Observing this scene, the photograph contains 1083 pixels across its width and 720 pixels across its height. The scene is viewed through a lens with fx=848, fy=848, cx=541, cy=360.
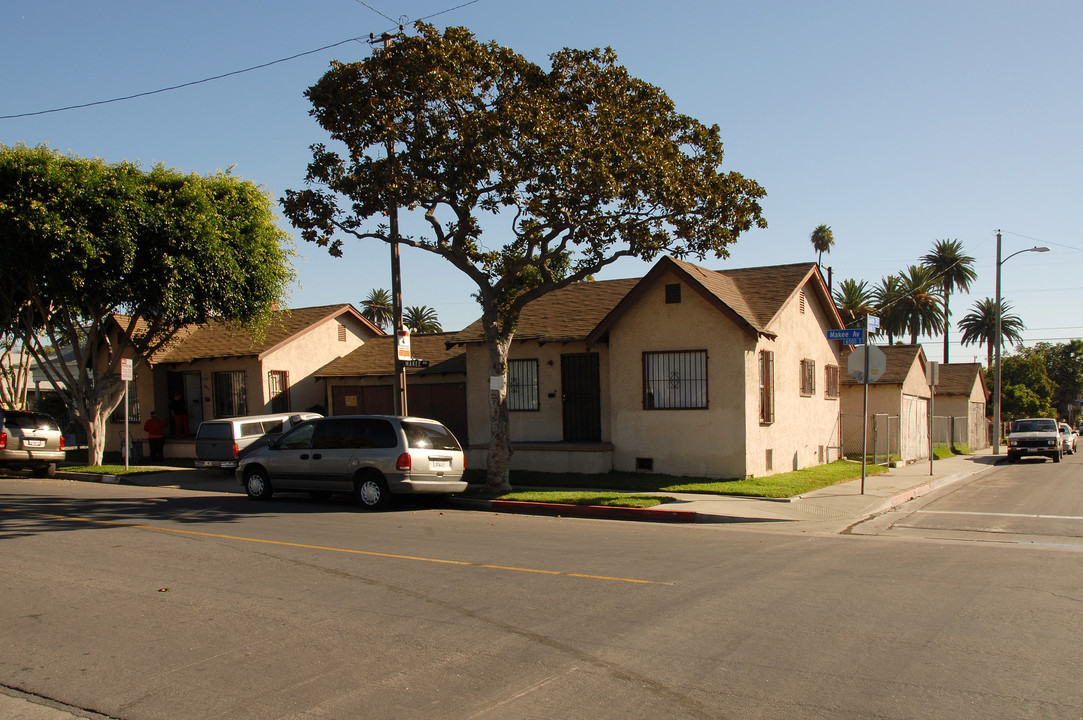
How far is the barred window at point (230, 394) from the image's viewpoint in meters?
26.7

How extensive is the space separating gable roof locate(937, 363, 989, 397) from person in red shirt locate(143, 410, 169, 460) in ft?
114

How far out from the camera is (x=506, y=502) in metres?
15.4

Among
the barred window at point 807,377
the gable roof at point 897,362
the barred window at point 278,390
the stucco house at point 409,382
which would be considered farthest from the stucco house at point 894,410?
the barred window at point 278,390

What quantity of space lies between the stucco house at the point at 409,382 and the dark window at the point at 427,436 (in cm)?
848

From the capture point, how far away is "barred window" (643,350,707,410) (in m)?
18.6

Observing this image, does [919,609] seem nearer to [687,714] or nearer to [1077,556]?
[687,714]

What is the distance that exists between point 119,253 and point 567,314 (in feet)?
36.0

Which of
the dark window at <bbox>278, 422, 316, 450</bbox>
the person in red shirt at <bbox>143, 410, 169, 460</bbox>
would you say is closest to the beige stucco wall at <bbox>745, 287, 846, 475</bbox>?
the dark window at <bbox>278, 422, 316, 450</bbox>

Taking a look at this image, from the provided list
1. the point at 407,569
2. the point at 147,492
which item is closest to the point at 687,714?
the point at 407,569

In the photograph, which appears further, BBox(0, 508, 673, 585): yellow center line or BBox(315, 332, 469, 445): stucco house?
BBox(315, 332, 469, 445): stucco house

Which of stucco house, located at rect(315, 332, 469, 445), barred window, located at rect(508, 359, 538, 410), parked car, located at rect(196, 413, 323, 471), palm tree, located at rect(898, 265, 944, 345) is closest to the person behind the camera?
parked car, located at rect(196, 413, 323, 471)

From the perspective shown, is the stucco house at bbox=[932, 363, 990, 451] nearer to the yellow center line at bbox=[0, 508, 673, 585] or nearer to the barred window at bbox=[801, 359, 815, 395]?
the barred window at bbox=[801, 359, 815, 395]

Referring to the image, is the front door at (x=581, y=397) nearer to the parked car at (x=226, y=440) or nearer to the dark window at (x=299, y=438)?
the parked car at (x=226, y=440)

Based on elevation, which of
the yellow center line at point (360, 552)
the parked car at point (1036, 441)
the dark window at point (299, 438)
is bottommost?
the parked car at point (1036, 441)
